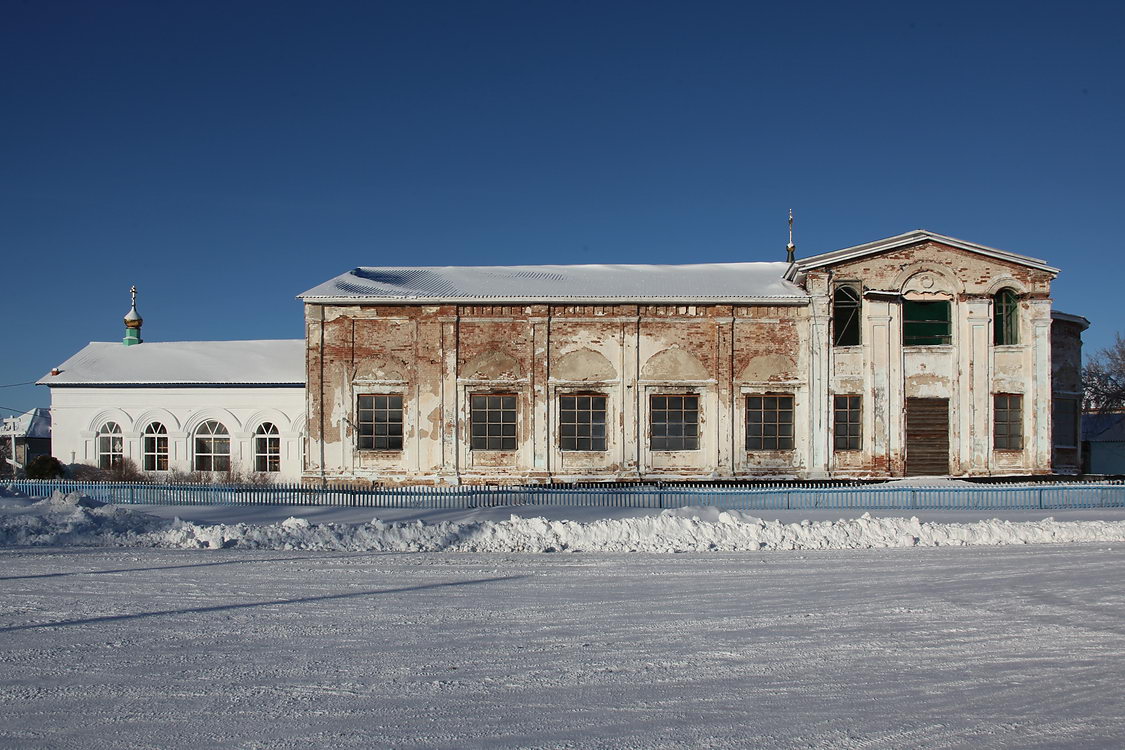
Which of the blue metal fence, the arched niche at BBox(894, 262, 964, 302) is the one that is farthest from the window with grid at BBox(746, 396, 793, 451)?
the blue metal fence

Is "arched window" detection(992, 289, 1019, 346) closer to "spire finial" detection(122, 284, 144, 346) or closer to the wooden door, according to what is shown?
the wooden door

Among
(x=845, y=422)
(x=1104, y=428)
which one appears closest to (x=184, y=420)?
(x=845, y=422)

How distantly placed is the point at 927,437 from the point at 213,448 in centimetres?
2435

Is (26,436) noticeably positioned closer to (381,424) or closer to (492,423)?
(381,424)

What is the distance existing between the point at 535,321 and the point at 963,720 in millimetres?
20290

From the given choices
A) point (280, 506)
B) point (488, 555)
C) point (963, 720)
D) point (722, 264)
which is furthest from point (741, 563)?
point (722, 264)

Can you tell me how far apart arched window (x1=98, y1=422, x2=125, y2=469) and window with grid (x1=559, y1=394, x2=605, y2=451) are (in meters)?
17.0

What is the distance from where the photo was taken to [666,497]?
20.5 meters

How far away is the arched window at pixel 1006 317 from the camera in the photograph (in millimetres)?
25750

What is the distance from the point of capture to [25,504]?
19.0 m

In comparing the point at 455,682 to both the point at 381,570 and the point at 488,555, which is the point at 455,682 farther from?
the point at 488,555

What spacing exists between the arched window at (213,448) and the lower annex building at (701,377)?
6.91 meters

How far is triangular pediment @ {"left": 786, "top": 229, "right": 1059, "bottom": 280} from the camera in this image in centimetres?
2522

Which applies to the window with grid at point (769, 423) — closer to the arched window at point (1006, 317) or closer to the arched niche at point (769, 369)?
the arched niche at point (769, 369)
